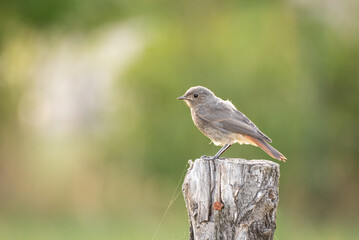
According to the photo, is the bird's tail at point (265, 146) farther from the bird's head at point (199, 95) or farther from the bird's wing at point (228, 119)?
the bird's head at point (199, 95)

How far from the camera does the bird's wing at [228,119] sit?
19.2 feet

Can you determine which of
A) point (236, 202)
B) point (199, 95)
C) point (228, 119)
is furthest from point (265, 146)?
point (236, 202)

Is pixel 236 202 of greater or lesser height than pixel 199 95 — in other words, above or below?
below

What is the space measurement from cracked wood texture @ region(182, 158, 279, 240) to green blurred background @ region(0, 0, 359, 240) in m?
8.80

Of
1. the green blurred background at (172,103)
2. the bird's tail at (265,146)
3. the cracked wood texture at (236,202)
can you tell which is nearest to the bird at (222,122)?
the bird's tail at (265,146)

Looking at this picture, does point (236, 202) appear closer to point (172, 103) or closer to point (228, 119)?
point (228, 119)

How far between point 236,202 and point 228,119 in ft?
5.34

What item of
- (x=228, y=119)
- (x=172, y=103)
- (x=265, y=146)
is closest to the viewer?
(x=265, y=146)

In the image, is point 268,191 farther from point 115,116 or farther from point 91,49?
point 91,49

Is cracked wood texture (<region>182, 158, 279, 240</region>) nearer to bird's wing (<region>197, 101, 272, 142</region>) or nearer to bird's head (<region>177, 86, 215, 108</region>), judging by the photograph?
bird's wing (<region>197, 101, 272, 142</region>)

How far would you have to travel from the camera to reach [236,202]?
15.0 feet

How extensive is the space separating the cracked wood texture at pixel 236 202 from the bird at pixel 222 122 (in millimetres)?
1067

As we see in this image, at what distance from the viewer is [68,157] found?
15.1 metres

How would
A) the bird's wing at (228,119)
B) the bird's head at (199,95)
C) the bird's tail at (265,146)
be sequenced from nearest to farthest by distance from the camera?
1. the bird's tail at (265,146)
2. the bird's wing at (228,119)
3. the bird's head at (199,95)
